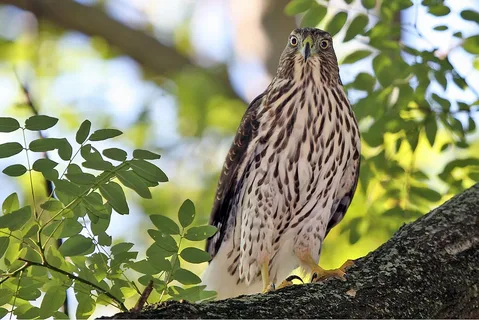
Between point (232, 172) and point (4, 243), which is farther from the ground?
point (232, 172)

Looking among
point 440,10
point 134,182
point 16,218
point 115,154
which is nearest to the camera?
point 16,218

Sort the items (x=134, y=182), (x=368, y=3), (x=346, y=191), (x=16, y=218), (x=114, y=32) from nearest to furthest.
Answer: (x=16, y=218)
(x=134, y=182)
(x=368, y=3)
(x=346, y=191)
(x=114, y=32)

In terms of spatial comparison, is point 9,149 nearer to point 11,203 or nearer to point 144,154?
point 11,203

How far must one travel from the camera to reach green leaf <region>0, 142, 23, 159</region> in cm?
260

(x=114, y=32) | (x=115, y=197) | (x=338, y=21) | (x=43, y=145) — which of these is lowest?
(x=115, y=197)

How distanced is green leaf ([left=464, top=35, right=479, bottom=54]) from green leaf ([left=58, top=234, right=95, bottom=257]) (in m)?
2.68

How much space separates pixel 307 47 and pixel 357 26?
1.26 ft

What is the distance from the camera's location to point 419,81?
4.30 meters

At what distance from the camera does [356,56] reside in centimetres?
448

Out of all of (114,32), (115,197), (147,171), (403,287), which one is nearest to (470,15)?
(403,287)

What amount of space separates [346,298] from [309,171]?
1.73 m


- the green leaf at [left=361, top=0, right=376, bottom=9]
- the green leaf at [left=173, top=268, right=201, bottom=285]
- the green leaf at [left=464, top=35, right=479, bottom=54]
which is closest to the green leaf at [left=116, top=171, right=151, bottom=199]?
the green leaf at [left=173, top=268, right=201, bottom=285]

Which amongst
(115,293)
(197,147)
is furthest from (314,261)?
(197,147)

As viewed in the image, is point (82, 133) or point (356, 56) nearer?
point (82, 133)
